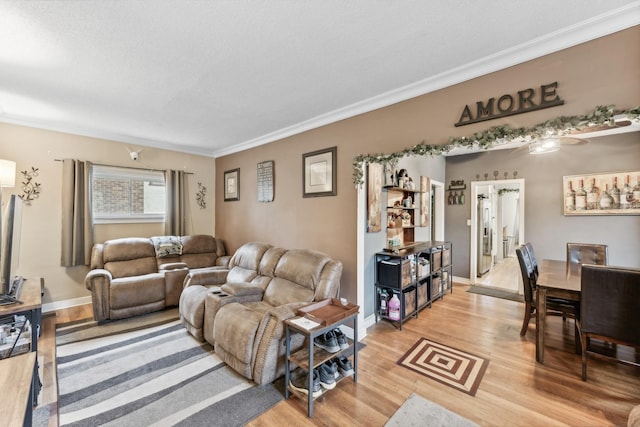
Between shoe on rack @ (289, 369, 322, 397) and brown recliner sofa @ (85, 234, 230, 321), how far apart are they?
199 centimetres

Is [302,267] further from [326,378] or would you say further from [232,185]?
[232,185]

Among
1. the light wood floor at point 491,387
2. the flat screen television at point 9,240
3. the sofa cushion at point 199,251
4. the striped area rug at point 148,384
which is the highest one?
the flat screen television at point 9,240

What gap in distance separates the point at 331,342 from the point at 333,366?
222mm

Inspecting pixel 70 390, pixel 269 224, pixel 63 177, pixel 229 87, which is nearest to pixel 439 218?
pixel 269 224

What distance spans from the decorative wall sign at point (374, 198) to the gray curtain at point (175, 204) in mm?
3452

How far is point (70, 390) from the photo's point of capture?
2.10 metres

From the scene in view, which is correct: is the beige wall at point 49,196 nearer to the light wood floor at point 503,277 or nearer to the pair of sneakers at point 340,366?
the pair of sneakers at point 340,366

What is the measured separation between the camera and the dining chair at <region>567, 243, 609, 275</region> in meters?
3.47

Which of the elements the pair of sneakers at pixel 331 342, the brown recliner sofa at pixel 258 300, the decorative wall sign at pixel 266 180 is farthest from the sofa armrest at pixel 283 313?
the decorative wall sign at pixel 266 180

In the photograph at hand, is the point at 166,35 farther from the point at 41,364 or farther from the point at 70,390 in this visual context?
the point at 41,364

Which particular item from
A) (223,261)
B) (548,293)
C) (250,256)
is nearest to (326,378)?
(250,256)

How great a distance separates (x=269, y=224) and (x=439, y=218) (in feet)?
→ 11.7

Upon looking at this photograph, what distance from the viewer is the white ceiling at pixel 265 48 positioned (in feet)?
5.20

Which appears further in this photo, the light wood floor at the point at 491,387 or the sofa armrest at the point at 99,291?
the sofa armrest at the point at 99,291
